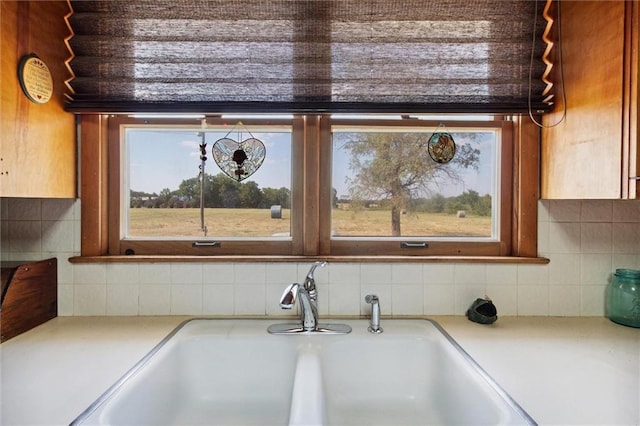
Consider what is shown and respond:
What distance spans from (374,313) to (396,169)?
616mm

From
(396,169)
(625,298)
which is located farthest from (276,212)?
(625,298)

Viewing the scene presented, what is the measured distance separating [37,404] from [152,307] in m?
0.57

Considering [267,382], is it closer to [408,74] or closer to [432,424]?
[432,424]

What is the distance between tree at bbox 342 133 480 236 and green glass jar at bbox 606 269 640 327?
715 millimetres

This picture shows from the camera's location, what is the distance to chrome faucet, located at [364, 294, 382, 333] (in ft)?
3.79

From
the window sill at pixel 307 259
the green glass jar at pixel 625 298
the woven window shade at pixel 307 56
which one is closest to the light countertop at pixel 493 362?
the green glass jar at pixel 625 298

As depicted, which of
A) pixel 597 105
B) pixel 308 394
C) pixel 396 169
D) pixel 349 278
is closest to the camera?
pixel 308 394

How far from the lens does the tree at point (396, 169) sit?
1.37 meters

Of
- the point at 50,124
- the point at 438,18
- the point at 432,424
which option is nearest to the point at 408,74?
the point at 438,18

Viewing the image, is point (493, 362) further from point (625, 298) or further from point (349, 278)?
point (625, 298)

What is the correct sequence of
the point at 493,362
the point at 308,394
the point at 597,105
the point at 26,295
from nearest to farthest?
the point at 308,394 → the point at 493,362 → the point at 597,105 → the point at 26,295

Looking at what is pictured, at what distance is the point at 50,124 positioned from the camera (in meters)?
1.12

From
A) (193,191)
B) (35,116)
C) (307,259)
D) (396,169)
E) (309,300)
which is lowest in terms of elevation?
(309,300)

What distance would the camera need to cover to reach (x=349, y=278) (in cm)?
128
